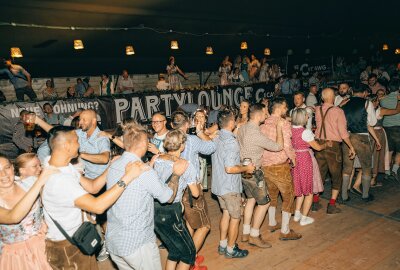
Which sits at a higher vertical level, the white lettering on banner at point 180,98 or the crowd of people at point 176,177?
the white lettering on banner at point 180,98

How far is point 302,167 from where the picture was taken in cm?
488

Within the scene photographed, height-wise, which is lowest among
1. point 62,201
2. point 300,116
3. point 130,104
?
point 62,201

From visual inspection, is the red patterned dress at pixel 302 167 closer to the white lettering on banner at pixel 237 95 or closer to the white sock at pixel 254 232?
the white sock at pixel 254 232

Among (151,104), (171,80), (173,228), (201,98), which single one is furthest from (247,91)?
(173,228)

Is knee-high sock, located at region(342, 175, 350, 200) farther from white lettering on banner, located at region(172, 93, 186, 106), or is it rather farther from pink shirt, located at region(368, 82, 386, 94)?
white lettering on banner, located at region(172, 93, 186, 106)

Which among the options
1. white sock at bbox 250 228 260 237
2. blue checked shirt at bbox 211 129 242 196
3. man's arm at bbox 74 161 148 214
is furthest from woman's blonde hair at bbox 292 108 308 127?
man's arm at bbox 74 161 148 214

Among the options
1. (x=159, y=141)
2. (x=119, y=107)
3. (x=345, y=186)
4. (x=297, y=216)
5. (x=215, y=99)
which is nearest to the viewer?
(x=159, y=141)

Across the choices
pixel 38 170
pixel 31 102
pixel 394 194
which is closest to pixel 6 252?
pixel 38 170

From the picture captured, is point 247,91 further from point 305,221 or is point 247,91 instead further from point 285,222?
point 285,222

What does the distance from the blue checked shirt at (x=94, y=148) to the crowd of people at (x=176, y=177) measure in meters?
0.02

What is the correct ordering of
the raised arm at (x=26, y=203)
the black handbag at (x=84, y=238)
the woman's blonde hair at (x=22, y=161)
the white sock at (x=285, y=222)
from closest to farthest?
the raised arm at (x=26, y=203), the black handbag at (x=84, y=238), the woman's blonde hair at (x=22, y=161), the white sock at (x=285, y=222)

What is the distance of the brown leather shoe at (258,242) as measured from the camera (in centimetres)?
453

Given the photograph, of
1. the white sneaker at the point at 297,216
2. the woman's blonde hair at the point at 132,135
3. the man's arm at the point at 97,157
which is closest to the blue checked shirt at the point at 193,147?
the man's arm at the point at 97,157

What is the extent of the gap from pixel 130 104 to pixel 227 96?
3340mm
